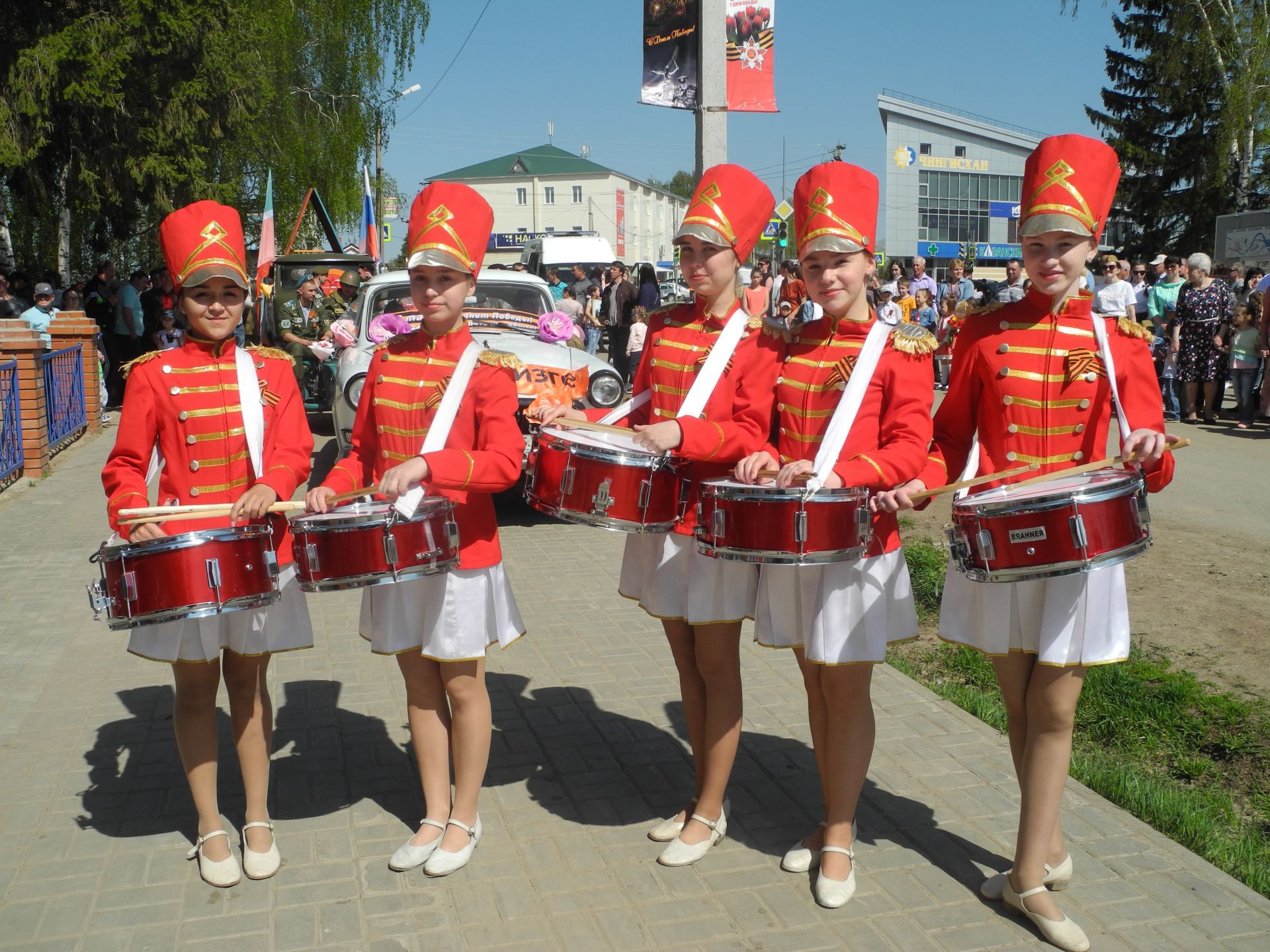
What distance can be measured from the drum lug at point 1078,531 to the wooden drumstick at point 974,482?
218mm

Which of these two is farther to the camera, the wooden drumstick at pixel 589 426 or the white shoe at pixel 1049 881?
the wooden drumstick at pixel 589 426

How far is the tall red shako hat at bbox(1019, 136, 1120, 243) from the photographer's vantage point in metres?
3.33

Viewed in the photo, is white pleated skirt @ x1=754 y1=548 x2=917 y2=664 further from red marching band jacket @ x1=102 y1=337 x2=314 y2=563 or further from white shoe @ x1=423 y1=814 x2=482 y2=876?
red marching band jacket @ x1=102 y1=337 x2=314 y2=563

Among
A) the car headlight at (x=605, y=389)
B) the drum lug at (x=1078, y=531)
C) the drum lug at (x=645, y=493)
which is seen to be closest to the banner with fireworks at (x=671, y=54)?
the car headlight at (x=605, y=389)

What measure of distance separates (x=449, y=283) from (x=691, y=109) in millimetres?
7346

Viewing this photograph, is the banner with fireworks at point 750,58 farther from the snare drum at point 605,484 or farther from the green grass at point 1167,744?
the snare drum at point 605,484

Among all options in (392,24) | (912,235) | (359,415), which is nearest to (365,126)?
(392,24)

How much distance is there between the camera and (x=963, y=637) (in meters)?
3.49

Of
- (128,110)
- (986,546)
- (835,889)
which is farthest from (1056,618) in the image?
(128,110)

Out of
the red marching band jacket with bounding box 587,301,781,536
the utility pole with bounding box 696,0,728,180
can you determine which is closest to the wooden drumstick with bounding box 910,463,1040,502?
the red marching band jacket with bounding box 587,301,781,536

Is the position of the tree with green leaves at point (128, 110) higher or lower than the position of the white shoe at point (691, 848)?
higher

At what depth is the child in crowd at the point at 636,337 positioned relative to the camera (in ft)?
51.4

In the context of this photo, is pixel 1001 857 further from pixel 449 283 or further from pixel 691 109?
pixel 691 109

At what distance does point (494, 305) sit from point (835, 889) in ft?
27.0
